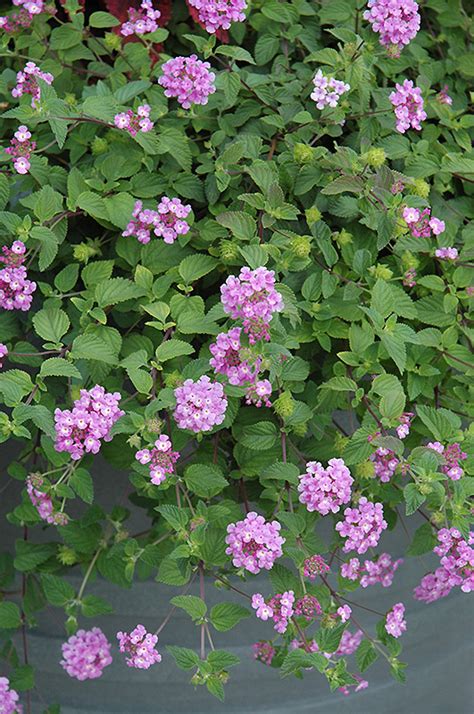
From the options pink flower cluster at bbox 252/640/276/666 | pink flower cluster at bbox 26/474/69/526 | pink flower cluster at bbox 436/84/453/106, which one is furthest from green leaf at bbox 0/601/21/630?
pink flower cluster at bbox 436/84/453/106

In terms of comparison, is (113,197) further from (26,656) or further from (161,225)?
(26,656)

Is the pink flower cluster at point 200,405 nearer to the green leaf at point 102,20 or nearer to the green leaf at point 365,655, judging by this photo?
the green leaf at point 365,655

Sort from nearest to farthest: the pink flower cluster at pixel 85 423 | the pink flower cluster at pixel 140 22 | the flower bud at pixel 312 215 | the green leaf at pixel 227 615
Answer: the pink flower cluster at pixel 85 423 < the green leaf at pixel 227 615 < the flower bud at pixel 312 215 < the pink flower cluster at pixel 140 22

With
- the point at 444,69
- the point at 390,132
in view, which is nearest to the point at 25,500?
the point at 390,132

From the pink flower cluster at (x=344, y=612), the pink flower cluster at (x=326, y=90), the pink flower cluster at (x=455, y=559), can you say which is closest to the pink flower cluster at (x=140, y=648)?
the pink flower cluster at (x=344, y=612)

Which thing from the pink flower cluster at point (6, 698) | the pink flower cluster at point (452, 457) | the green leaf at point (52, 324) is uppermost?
the green leaf at point (52, 324)

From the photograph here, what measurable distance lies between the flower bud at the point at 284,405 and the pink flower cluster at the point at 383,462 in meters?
0.10

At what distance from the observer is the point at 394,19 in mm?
1159

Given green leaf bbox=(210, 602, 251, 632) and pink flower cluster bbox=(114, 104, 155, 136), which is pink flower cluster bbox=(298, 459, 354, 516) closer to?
green leaf bbox=(210, 602, 251, 632)

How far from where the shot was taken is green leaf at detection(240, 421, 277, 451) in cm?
105

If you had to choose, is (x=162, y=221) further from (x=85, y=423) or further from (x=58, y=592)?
(x=58, y=592)

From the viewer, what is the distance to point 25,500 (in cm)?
115

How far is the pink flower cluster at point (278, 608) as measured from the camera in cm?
97

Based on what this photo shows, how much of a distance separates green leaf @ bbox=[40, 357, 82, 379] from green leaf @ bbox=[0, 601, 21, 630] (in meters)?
0.40
